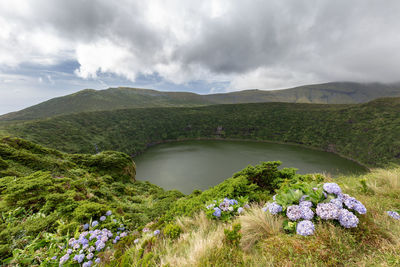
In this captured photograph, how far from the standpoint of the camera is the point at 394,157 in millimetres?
55094

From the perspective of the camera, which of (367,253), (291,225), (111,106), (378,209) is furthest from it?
(111,106)

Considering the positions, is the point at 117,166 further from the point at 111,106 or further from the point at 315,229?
the point at 111,106

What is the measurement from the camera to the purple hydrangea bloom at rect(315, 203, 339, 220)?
223cm

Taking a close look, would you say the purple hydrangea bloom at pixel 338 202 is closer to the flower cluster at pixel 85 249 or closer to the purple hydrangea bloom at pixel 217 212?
the purple hydrangea bloom at pixel 217 212

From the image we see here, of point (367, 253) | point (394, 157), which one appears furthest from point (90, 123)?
point (394, 157)

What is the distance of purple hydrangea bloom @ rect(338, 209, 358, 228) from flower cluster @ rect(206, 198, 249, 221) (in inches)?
72.6

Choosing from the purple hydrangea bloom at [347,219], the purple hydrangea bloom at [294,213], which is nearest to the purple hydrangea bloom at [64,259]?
the purple hydrangea bloom at [294,213]

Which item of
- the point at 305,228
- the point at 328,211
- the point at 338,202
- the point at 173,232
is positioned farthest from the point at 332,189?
the point at 173,232

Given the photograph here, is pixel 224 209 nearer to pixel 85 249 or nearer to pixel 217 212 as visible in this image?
pixel 217 212

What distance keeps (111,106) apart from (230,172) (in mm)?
186743

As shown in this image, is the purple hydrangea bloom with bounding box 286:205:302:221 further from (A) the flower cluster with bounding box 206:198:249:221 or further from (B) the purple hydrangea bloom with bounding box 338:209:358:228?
(A) the flower cluster with bounding box 206:198:249:221

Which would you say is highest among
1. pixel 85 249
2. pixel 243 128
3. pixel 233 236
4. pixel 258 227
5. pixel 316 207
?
pixel 316 207

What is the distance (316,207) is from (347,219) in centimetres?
45

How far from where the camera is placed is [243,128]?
341 ft
